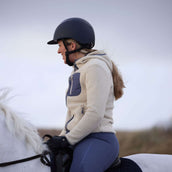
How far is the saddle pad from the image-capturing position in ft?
10.2

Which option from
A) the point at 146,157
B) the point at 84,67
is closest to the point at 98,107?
the point at 84,67

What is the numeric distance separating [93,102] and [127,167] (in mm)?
985

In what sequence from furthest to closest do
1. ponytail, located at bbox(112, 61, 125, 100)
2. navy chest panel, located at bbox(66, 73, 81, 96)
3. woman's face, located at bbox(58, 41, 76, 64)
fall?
woman's face, located at bbox(58, 41, 76, 64), ponytail, located at bbox(112, 61, 125, 100), navy chest panel, located at bbox(66, 73, 81, 96)

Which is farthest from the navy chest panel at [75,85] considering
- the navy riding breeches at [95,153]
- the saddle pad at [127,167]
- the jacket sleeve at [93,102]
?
the saddle pad at [127,167]

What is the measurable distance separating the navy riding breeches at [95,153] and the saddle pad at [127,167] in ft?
0.61

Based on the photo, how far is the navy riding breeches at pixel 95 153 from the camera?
8.88 ft

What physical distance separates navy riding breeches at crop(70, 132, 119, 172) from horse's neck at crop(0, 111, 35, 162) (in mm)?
505

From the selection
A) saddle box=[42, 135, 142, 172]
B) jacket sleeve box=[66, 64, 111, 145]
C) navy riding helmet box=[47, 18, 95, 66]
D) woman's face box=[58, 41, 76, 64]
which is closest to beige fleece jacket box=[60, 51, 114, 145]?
jacket sleeve box=[66, 64, 111, 145]

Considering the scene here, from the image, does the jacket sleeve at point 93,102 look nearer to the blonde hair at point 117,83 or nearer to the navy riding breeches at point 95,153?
the navy riding breeches at point 95,153

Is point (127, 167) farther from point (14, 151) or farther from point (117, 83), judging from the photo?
point (14, 151)

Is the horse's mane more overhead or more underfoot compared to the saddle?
more overhead

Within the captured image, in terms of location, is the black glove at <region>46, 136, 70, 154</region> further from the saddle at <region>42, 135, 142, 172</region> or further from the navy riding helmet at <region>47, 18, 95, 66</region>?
the navy riding helmet at <region>47, 18, 95, 66</region>

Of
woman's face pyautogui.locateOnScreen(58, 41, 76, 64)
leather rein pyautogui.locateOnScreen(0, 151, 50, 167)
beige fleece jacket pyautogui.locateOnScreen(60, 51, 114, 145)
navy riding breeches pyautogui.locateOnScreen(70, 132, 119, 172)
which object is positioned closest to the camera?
leather rein pyautogui.locateOnScreen(0, 151, 50, 167)

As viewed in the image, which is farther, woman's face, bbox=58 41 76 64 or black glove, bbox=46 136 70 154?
woman's face, bbox=58 41 76 64
